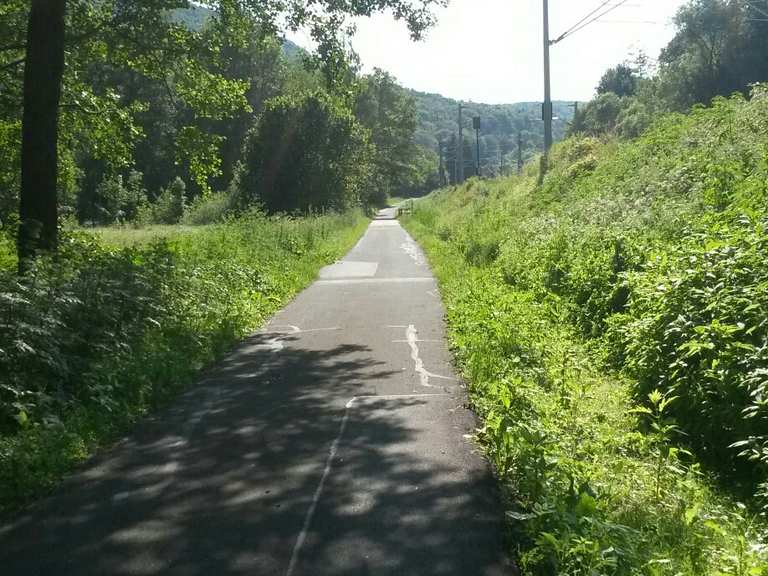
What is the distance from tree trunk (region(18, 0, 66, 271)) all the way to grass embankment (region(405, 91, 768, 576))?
22.0 feet

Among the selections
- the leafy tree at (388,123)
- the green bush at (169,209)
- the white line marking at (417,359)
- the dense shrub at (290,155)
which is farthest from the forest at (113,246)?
the leafy tree at (388,123)

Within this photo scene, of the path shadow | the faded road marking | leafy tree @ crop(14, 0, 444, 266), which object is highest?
leafy tree @ crop(14, 0, 444, 266)

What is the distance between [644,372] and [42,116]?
9.59m

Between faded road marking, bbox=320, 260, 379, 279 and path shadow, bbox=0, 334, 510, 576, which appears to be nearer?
path shadow, bbox=0, 334, 510, 576

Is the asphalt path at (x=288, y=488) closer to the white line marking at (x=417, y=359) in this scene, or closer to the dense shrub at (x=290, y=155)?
the white line marking at (x=417, y=359)

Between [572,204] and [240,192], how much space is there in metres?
35.1

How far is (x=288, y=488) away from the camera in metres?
5.76

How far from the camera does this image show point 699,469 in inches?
235

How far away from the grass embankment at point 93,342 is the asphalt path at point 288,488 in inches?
13.7

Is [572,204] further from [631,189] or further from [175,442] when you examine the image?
[175,442]

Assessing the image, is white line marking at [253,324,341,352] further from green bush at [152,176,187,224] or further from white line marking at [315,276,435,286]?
green bush at [152,176,187,224]

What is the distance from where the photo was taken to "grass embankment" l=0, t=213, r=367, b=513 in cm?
661

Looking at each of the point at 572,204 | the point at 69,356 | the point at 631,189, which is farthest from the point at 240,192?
the point at 69,356

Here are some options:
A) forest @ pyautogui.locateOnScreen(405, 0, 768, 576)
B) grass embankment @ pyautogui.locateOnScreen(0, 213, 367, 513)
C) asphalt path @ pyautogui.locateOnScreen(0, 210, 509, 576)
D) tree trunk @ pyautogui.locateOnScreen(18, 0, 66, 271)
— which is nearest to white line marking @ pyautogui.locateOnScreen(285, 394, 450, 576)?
asphalt path @ pyautogui.locateOnScreen(0, 210, 509, 576)
